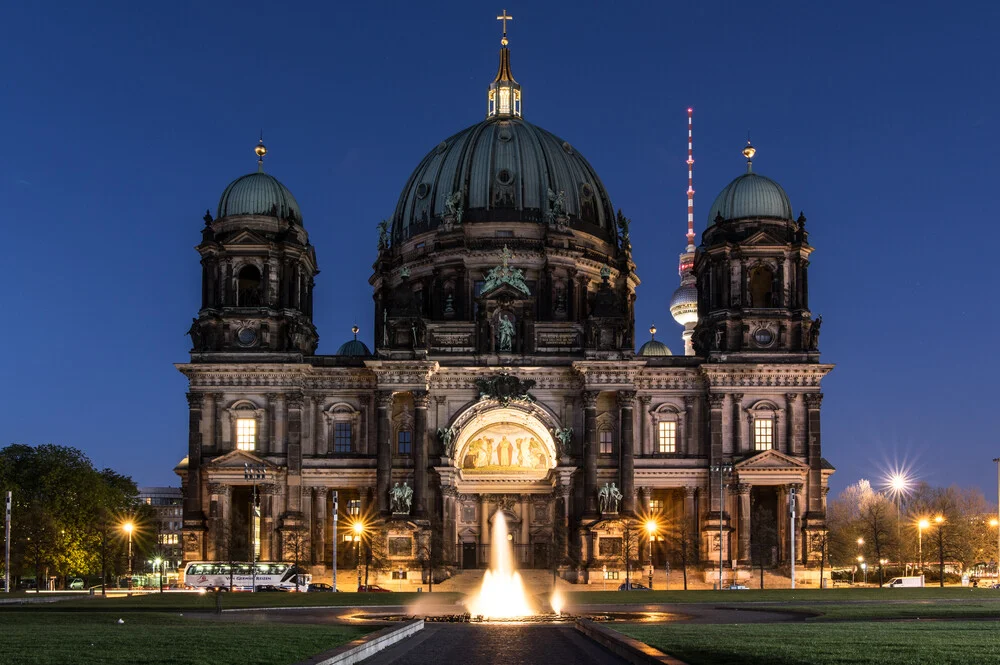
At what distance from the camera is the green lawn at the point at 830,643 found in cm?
2780

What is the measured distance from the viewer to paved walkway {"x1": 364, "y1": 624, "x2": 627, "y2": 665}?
30469 mm

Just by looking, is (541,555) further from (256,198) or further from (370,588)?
(256,198)

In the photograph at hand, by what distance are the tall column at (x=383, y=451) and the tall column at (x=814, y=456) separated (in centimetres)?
2946

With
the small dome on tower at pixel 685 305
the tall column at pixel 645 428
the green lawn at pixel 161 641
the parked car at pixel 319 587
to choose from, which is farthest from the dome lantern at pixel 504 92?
the green lawn at pixel 161 641

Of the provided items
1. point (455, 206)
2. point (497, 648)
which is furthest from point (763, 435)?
point (497, 648)

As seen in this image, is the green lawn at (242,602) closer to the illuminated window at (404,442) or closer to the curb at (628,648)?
the curb at (628,648)

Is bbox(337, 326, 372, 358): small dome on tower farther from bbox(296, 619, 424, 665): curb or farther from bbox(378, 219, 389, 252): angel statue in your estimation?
bbox(296, 619, 424, 665): curb

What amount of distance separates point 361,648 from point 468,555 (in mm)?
66277

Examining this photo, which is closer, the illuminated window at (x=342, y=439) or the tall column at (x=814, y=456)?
the tall column at (x=814, y=456)

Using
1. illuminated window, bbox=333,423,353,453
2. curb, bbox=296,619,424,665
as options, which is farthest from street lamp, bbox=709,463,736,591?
curb, bbox=296,619,424,665

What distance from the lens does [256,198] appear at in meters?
96.9

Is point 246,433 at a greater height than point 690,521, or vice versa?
point 246,433

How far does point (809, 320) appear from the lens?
95.6 m

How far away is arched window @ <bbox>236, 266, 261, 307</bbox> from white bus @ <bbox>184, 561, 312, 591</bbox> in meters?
19.4
